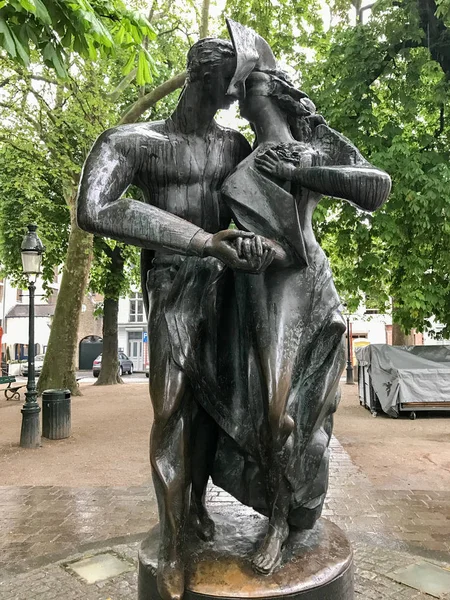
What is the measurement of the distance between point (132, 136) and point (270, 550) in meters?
1.79

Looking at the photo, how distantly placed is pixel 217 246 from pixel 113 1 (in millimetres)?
4431

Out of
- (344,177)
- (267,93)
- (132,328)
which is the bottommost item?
(132,328)

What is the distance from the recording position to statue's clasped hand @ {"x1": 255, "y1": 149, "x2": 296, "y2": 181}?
7.41 feet

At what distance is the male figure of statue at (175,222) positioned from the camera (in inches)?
80.5

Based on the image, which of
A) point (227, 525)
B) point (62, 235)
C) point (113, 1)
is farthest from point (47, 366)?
point (227, 525)

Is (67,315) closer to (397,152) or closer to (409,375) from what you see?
(409,375)

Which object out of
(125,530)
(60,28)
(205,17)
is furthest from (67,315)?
(60,28)

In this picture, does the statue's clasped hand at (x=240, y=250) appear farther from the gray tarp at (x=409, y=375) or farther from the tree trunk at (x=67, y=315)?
the tree trunk at (x=67, y=315)

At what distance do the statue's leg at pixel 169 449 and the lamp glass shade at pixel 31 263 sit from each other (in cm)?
930

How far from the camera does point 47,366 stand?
1526 centimetres

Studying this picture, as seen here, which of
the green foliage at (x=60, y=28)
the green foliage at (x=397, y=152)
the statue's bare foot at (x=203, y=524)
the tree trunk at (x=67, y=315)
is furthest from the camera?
the tree trunk at (x=67, y=315)

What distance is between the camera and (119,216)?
2.08m

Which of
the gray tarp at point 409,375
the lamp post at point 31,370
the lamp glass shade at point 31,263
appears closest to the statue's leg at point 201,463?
the lamp post at point 31,370

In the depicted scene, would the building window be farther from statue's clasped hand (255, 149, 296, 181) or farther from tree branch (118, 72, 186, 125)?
statue's clasped hand (255, 149, 296, 181)
